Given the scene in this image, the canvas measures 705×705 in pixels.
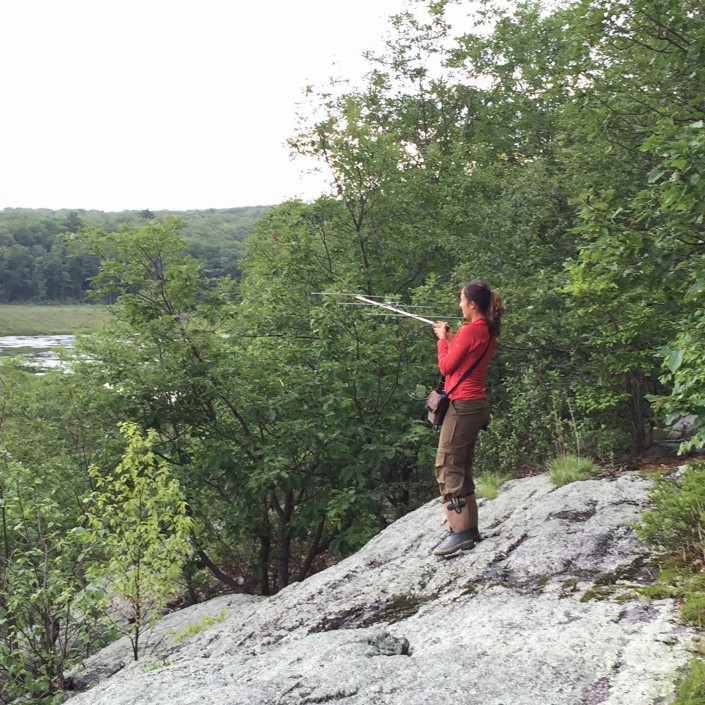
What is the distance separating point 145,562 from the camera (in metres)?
6.29

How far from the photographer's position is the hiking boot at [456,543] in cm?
576

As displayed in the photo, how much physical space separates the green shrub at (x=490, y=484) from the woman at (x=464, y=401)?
1.61 m

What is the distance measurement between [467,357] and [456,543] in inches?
63.7

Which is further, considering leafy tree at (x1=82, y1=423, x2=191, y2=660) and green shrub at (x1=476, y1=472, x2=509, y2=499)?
green shrub at (x1=476, y1=472, x2=509, y2=499)

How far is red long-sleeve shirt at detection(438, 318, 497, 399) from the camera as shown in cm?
548

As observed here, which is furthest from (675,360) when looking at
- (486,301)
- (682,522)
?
(486,301)

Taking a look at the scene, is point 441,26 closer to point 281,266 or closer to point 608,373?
point 281,266

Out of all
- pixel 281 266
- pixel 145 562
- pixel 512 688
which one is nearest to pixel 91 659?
pixel 145 562

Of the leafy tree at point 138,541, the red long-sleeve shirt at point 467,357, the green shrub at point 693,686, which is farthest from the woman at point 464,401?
the green shrub at point 693,686

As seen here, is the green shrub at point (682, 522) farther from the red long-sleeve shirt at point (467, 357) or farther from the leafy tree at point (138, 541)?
the leafy tree at point (138, 541)

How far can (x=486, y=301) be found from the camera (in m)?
5.55

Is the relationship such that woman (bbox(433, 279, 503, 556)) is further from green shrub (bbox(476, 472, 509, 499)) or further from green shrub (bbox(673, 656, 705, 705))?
green shrub (bbox(673, 656, 705, 705))

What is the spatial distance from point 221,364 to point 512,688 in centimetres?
673

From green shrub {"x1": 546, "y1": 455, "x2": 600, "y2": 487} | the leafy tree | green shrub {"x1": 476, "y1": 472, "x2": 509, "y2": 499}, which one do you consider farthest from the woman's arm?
the leafy tree
